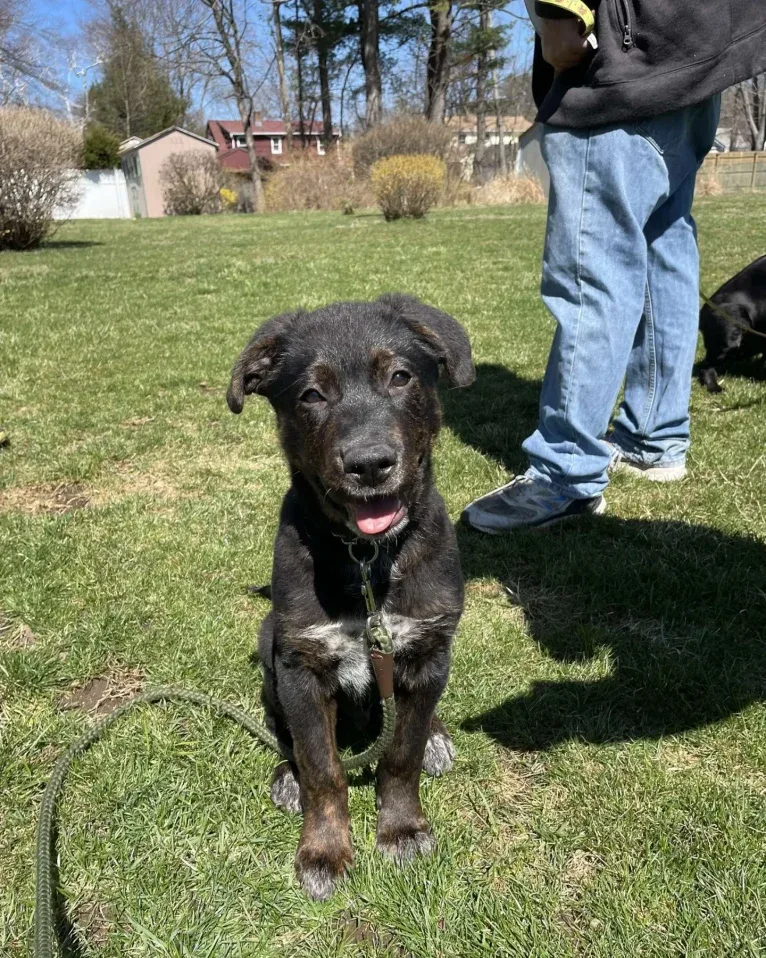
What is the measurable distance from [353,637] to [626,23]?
281 centimetres

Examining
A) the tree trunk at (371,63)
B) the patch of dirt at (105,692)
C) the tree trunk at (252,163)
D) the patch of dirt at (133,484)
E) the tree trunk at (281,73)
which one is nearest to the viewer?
the patch of dirt at (105,692)

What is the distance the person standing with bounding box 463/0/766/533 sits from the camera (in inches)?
119

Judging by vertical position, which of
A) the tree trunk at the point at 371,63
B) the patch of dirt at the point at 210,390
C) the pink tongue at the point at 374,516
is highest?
the tree trunk at the point at 371,63

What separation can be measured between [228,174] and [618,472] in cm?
3780

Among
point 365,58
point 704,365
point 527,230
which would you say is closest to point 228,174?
point 365,58

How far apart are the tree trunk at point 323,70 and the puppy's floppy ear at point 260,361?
35.1 metres

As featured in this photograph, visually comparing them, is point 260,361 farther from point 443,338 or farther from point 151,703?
point 151,703

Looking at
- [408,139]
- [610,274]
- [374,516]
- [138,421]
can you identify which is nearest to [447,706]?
[374,516]

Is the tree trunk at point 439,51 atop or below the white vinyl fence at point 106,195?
atop

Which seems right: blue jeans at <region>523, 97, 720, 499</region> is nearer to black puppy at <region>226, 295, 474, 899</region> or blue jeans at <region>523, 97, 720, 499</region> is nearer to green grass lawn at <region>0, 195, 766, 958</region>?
green grass lawn at <region>0, 195, 766, 958</region>

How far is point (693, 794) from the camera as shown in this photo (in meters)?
2.19

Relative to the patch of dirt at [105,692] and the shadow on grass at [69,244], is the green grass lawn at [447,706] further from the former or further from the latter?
the shadow on grass at [69,244]

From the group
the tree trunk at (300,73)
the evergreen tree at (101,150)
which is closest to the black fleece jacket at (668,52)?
the tree trunk at (300,73)

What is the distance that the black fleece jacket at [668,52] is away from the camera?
2.97m
